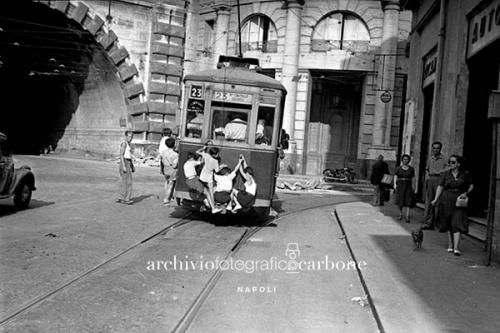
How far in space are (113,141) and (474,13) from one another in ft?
81.5

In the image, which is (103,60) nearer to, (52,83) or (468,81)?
(52,83)

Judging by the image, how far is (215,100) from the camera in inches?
445

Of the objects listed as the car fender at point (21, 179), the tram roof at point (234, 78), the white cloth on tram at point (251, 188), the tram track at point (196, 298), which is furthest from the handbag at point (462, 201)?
the car fender at point (21, 179)

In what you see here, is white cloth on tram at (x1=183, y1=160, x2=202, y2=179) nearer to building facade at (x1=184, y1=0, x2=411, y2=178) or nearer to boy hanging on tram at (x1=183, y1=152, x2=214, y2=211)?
boy hanging on tram at (x1=183, y1=152, x2=214, y2=211)

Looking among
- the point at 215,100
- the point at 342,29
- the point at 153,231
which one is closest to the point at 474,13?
the point at 215,100

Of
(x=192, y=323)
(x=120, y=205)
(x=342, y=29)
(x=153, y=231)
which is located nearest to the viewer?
(x=192, y=323)

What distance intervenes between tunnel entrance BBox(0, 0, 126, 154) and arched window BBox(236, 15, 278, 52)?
794 centimetres

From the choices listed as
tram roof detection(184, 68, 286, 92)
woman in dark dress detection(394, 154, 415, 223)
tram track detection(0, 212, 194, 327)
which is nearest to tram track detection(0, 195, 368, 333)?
tram track detection(0, 212, 194, 327)

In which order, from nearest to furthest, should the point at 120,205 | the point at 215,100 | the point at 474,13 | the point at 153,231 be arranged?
the point at 153,231 < the point at 215,100 < the point at 474,13 < the point at 120,205

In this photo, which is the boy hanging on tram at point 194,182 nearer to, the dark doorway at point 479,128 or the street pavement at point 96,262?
the street pavement at point 96,262

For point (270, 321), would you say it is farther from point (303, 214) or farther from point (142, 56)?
point (142, 56)

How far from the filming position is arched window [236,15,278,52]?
32.2m

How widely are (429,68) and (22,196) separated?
11681 mm

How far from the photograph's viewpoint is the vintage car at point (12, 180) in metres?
10.5
